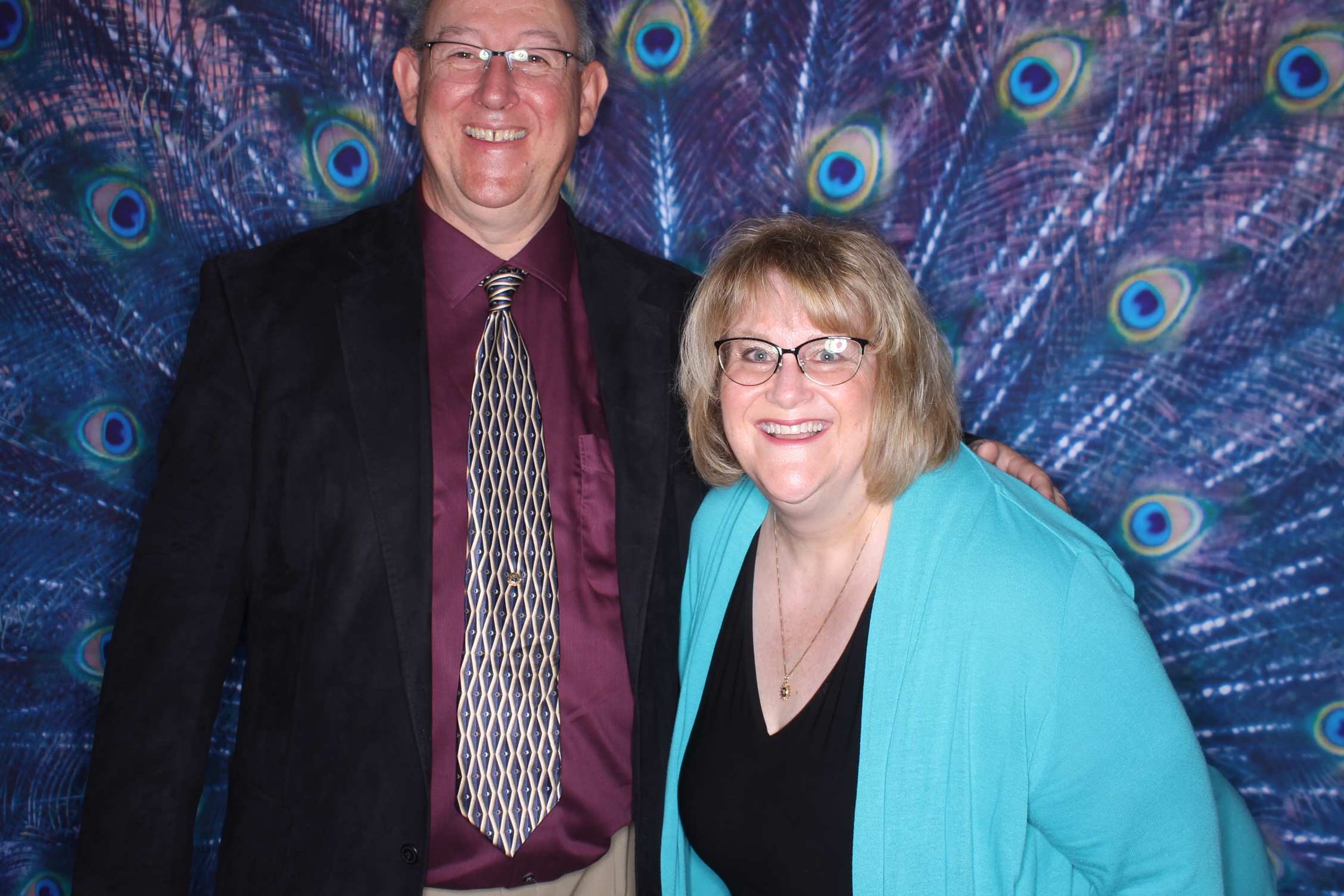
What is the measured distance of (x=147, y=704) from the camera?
180 cm

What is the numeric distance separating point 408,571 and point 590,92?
46.0 inches

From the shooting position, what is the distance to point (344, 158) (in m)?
2.43

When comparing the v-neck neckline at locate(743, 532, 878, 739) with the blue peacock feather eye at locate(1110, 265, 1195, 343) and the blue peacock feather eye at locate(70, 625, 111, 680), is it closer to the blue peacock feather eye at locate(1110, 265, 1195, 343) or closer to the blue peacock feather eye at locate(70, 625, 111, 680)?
the blue peacock feather eye at locate(1110, 265, 1195, 343)

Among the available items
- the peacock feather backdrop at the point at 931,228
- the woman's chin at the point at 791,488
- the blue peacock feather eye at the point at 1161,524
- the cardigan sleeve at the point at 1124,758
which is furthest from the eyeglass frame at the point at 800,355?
the blue peacock feather eye at the point at 1161,524

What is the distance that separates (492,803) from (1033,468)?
52.8 inches

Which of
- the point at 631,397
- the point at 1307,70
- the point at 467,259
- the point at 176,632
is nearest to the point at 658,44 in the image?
the point at 467,259

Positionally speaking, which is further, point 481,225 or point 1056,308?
point 1056,308

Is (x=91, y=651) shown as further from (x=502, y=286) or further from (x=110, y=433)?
(x=502, y=286)

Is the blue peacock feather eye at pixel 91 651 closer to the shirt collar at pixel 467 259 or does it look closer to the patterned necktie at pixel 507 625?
the patterned necktie at pixel 507 625

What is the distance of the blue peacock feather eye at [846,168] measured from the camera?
2.47 m

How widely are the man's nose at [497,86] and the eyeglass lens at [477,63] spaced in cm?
2

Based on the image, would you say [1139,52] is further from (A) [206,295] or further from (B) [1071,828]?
(A) [206,295]

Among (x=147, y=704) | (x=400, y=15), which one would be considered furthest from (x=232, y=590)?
(x=400, y=15)

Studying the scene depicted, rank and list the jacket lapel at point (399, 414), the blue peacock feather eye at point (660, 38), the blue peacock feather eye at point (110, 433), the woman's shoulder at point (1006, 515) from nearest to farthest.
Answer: the woman's shoulder at point (1006, 515)
the jacket lapel at point (399, 414)
the blue peacock feather eye at point (110, 433)
the blue peacock feather eye at point (660, 38)
